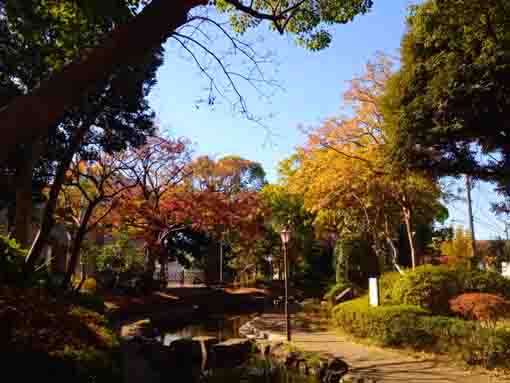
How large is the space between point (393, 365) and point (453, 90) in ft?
19.5

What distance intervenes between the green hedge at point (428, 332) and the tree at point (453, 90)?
12.6 feet

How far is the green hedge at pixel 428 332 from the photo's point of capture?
754 centimetres

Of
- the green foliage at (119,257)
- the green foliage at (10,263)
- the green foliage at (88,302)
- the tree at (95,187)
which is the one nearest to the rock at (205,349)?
the green foliage at (88,302)

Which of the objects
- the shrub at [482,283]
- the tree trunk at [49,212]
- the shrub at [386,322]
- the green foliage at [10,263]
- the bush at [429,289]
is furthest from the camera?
the shrub at [482,283]

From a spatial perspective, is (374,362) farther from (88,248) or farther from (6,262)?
(88,248)

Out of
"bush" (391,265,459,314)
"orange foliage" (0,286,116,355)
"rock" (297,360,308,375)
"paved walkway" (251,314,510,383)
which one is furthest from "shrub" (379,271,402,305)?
"orange foliage" (0,286,116,355)

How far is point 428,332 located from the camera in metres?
8.87

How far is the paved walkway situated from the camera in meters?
7.06

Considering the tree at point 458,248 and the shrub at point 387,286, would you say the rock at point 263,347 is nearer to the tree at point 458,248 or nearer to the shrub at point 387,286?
the shrub at point 387,286

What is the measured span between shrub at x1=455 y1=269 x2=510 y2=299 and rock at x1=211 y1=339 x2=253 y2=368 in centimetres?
637

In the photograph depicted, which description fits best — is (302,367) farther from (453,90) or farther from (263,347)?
(453,90)

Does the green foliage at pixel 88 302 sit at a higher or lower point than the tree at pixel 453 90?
lower

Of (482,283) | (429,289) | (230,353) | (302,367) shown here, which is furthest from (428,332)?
(230,353)

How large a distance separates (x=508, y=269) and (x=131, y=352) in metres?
25.2
